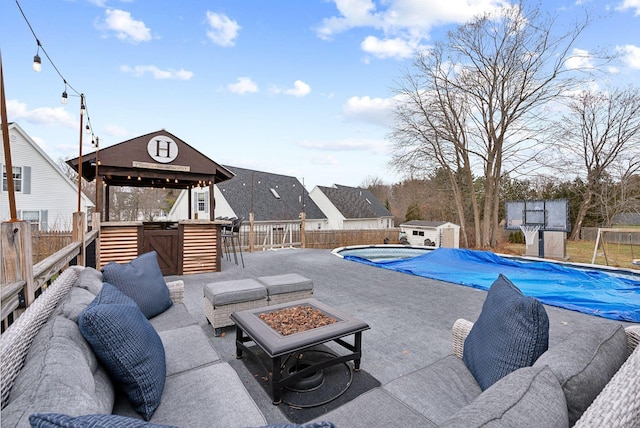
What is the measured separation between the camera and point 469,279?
6367 millimetres

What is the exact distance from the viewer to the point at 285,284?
3.57 metres

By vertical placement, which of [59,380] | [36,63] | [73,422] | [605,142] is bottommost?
[59,380]

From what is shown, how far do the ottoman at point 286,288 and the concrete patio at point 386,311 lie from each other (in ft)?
1.87

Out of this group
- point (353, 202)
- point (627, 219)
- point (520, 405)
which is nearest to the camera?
point (520, 405)

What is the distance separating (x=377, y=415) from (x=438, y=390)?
1.25 feet

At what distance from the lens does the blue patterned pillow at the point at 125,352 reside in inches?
53.4

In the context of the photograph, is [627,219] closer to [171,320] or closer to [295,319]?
[295,319]

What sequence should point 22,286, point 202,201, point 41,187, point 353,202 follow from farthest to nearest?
point 353,202
point 202,201
point 41,187
point 22,286

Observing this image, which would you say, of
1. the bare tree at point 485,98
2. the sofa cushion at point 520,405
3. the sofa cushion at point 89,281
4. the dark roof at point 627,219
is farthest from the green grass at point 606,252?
the sofa cushion at point 89,281

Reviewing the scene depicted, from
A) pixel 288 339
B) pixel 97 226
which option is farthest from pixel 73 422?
pixel 97 226

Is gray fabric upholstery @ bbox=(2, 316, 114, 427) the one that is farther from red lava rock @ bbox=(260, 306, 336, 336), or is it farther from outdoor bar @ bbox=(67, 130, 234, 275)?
outdoor bar @ bbox=(67, 130, 234, 275)

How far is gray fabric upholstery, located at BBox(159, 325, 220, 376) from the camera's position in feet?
6.14

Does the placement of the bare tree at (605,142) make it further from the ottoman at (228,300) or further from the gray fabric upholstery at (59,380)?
the gray fabric upholstery at (59,380)

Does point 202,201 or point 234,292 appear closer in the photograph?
point 234,292
